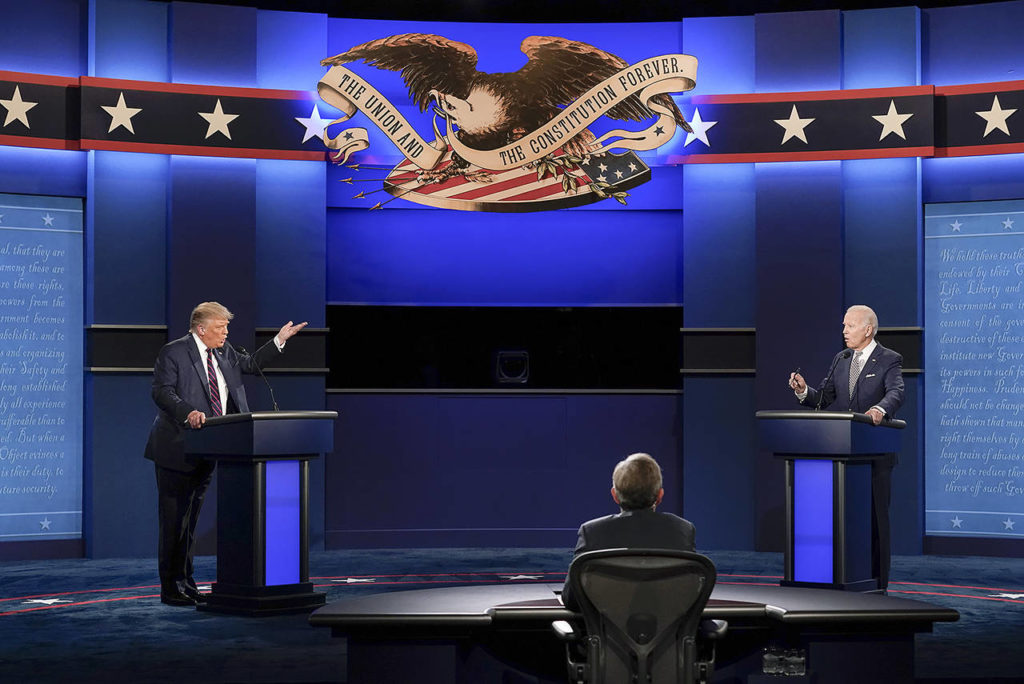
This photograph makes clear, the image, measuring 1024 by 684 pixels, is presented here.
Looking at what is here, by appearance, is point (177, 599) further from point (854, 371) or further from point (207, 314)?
point (854, 371)

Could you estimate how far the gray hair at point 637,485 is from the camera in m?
3.42

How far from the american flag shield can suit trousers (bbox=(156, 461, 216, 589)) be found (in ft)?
10.5

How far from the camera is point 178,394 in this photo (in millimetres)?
6203

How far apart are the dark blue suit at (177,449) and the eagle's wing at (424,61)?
126 inches

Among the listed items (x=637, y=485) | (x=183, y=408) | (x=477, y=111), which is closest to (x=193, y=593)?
(x=183, y=408)

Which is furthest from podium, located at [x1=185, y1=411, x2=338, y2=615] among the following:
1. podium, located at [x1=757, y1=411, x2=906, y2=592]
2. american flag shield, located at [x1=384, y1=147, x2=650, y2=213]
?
american flag shield, located at [x1=384, y1=147, x2=650, y2=213]

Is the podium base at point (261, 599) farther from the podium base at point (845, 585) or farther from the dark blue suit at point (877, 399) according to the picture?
the dark blue suit at point (877, 399)

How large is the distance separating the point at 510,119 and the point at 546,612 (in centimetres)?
574

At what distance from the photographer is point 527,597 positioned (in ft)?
13.5

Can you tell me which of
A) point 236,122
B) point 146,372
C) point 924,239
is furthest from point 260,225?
point 924,239

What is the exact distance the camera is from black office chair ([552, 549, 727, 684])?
3.08m

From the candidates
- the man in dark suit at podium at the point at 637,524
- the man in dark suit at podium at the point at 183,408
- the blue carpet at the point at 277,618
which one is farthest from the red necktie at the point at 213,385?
the man in dark suit at podium at the point at 637,524

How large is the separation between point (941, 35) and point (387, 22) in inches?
159

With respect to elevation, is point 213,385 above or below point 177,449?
above
